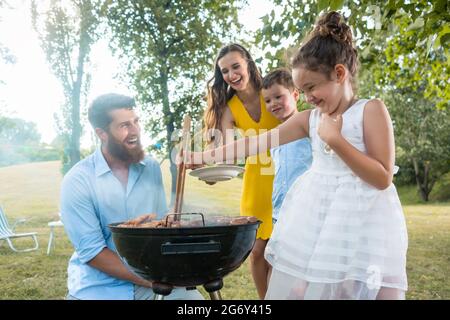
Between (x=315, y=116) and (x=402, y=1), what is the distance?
6.23ft

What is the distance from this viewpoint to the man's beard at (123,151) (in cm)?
221

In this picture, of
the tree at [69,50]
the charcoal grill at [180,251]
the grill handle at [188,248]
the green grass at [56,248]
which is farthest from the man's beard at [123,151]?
the tree at [69,50]

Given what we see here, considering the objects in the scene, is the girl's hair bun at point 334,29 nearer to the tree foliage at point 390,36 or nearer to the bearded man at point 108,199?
the tree foliage at point 390,36

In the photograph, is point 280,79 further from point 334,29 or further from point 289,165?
point 334,29

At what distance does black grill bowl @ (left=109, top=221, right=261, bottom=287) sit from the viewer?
62.5 inches

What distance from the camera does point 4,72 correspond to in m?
9.62

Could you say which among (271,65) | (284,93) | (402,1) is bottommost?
(284,93)

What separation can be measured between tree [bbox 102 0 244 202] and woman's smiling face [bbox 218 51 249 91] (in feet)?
25.3

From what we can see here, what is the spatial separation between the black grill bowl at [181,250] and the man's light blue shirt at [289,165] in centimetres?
104

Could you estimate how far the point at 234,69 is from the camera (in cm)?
288

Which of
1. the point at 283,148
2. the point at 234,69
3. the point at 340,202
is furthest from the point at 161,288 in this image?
the point at 234,69

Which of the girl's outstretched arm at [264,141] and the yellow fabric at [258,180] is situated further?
the yellow fabric at [258,180]
